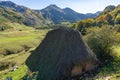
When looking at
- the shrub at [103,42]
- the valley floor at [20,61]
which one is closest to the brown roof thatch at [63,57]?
the valley floor at [20,61]

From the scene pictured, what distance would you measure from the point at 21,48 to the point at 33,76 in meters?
72.9

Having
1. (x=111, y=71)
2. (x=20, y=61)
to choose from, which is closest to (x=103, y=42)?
(x=111, y=71)

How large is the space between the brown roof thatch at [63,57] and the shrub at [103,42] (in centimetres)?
334

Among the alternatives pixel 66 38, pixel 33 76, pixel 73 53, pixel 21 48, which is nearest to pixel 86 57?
pixel 73 53

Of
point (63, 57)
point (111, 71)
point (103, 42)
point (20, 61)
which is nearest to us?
point (111, 71)

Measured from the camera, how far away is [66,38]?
4003cm

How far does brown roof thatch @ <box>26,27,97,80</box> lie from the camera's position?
36.5 meters

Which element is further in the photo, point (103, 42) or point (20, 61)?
point (20, 61)

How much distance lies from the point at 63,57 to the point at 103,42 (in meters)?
8.31

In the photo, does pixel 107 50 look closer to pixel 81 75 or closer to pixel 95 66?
pixel 95 66

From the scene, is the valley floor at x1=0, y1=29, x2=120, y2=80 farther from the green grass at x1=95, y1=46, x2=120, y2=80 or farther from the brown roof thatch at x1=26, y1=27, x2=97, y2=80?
the brown roof thatch at x1=26, y1=27, x2=97, y2=80

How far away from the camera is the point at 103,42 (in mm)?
41781

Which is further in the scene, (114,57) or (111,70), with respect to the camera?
(114,57)

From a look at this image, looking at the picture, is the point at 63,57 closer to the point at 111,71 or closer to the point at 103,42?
the point at 111,71
